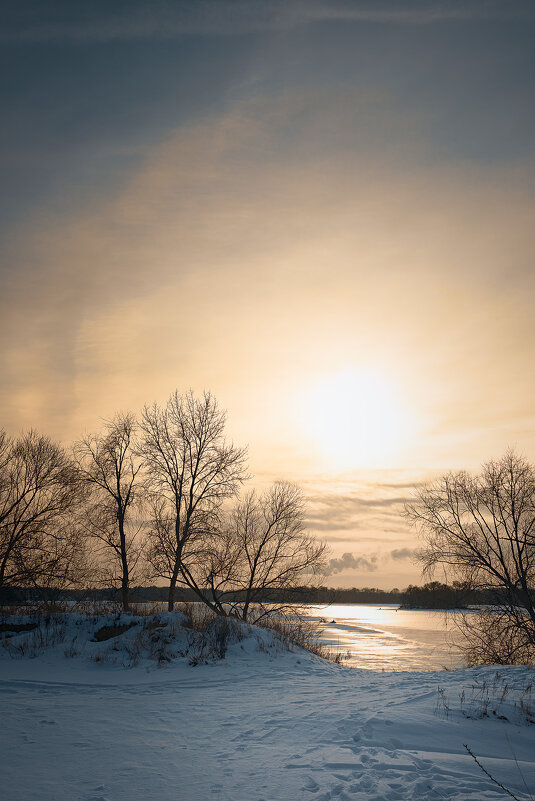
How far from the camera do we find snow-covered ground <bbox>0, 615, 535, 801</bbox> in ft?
17.2

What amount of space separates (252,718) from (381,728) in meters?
2.30

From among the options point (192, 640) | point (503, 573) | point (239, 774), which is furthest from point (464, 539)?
point (239, 774)

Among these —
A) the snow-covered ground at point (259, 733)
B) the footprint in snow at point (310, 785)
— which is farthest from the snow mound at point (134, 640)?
the footprint in snow at point (310, 785)

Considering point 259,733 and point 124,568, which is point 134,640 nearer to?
point 259,733

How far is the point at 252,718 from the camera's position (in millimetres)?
8359

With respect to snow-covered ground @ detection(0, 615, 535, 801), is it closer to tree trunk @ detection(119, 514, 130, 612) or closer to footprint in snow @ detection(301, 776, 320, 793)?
footprint in snow @ detection(301, 776, 320, 793)

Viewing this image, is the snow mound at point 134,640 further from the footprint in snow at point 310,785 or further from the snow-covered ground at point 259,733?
the footprint in snow at point 310,785

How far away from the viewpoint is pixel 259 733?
7.41 m

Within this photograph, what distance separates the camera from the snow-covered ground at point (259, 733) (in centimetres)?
524

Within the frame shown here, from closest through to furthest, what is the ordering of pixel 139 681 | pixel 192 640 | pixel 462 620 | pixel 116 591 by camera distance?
1. pixel 139 681
2. pixel 192 640
3. pixel 462 620
4. pixel 116 591

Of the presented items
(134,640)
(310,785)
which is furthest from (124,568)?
(310,785)

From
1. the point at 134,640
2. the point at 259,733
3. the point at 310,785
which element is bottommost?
the point at 134,640

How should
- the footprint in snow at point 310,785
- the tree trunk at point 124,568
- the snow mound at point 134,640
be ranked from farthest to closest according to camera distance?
the tree trunk at point 124,568 < the snow mound at point 134,640 < the footprint in snow at point 310,785

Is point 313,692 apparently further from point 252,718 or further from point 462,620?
point 462,620
